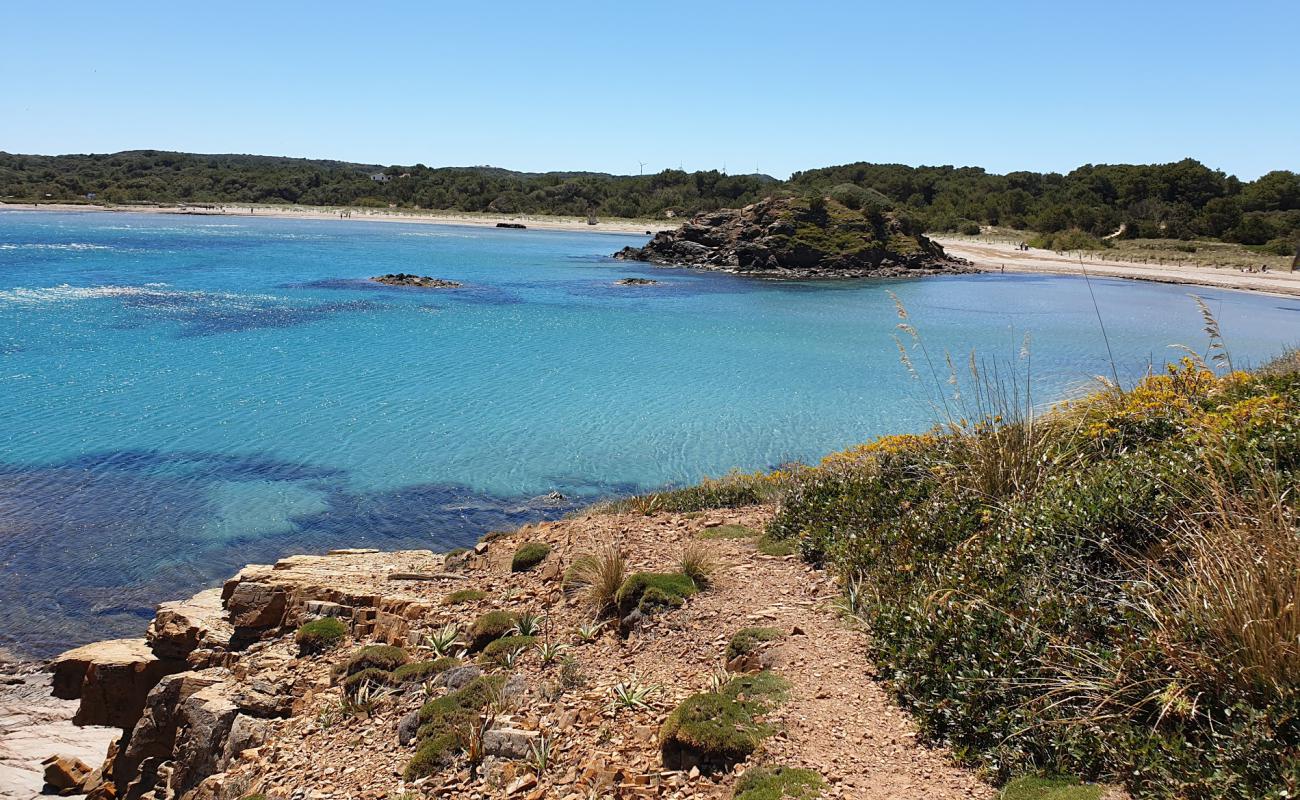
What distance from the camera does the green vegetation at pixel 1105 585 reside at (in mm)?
4223

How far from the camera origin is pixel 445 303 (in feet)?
144

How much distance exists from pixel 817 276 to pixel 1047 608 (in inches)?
2356

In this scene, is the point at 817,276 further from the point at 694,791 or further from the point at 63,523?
the point at 694,791

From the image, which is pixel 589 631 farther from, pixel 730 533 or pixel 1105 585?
pixel 1105 585

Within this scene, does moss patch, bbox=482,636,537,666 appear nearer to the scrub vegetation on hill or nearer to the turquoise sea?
the scrub vegetation on hill

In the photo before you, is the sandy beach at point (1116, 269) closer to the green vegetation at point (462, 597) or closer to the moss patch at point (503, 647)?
the green vegetation at point (462, 597)

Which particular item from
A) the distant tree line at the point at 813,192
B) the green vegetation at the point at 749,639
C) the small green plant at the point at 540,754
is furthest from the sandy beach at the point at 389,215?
the small green plant at the point at 540,754

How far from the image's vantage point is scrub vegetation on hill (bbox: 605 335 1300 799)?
4.22 m

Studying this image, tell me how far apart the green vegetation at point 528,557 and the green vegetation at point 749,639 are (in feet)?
12.4

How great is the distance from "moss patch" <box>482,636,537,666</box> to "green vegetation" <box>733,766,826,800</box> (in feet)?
10.7

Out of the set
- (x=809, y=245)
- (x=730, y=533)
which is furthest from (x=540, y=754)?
(x=809, y=245)

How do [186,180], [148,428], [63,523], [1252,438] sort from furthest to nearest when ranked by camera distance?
[186,180]
[148,428]
[63,523]
[1252,438]

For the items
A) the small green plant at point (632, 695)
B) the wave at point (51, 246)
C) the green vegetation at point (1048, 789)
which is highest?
the wave at point (51, 246)

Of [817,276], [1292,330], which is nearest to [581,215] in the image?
[817,276]
